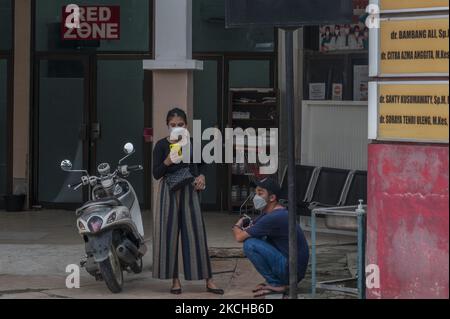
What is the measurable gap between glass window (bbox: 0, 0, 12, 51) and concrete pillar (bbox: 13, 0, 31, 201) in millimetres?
109

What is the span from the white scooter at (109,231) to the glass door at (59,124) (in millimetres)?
5102

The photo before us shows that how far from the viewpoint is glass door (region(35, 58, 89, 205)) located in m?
15.2

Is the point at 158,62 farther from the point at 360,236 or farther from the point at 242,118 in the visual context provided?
the point at 242,118

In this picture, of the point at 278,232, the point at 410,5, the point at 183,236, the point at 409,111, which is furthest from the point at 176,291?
the point at 410,5

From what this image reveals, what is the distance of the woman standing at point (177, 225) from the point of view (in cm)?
970

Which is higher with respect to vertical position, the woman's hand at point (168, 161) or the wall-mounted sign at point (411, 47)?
the wall-mounted sign at point (411, 47)

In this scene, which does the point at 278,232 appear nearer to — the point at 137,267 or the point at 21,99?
the point at 137,267

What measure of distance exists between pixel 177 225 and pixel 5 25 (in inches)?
263

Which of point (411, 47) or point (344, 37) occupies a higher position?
point (344, 37)

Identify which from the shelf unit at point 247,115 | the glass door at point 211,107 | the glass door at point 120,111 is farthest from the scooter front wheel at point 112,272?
the glass door at point 120,111

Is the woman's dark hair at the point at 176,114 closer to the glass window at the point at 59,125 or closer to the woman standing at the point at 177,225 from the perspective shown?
the woman standing at the point at 177,225

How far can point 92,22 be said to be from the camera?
15141mm

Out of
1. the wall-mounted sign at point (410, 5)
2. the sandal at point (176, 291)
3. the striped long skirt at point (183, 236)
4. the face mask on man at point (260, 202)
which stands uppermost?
the wall-mounted sign at point (410, 5)

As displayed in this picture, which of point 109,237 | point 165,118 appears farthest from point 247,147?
point 109,237
